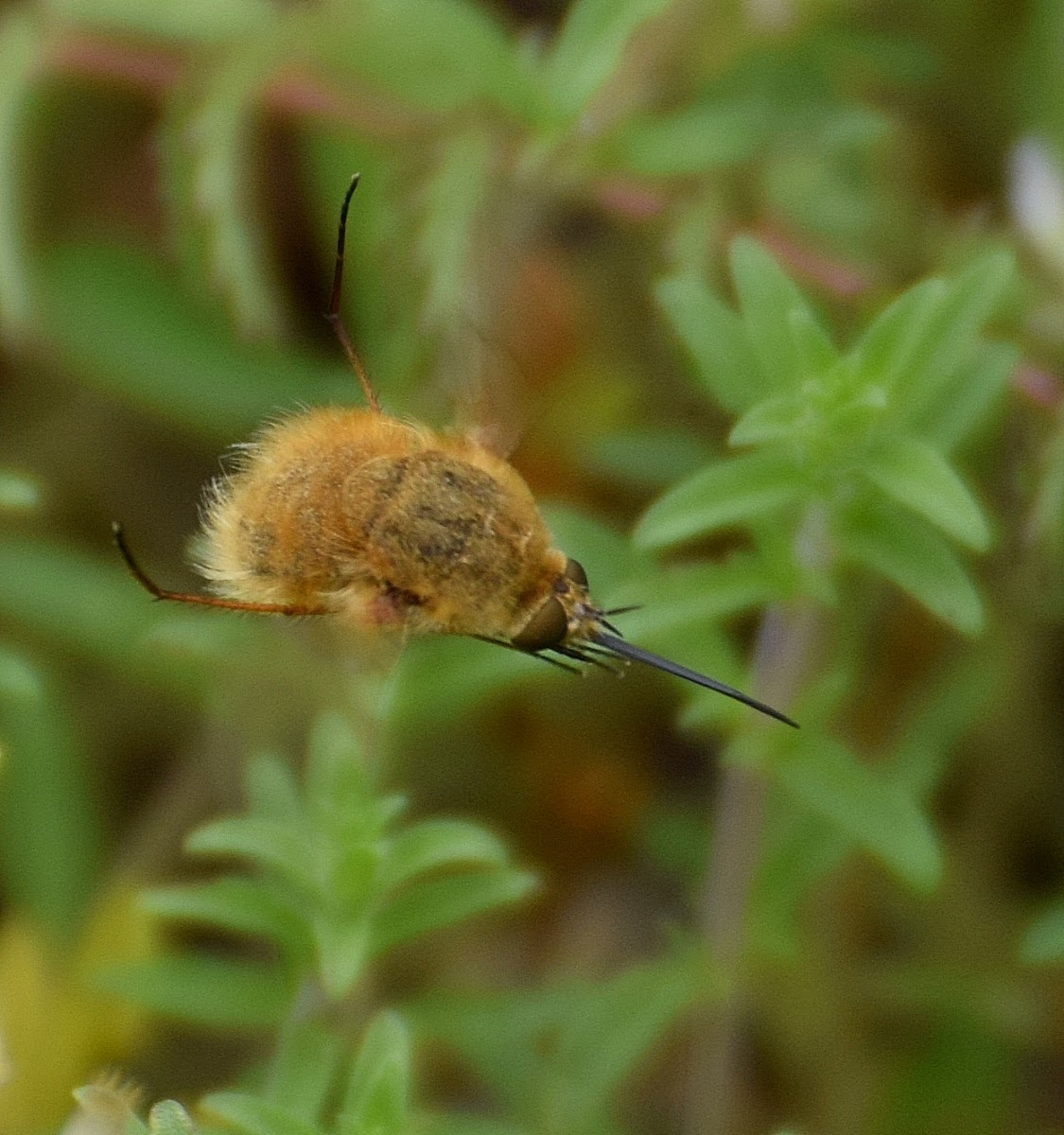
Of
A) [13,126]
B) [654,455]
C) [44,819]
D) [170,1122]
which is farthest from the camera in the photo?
[44,819]

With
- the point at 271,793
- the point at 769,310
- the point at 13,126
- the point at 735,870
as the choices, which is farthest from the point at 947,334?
the point at 13,126

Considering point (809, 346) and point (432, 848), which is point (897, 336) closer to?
point (809, 346)

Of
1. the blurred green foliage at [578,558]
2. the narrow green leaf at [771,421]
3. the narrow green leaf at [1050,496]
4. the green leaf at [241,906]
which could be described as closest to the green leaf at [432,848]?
the blurred green foliage at [578,558]

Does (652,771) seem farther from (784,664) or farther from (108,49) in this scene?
(108,49)

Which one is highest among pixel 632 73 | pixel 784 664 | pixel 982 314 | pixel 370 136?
pixel 632 73

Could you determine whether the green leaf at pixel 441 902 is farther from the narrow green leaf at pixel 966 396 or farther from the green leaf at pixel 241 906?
the narrow green leaf at pixel 966 396

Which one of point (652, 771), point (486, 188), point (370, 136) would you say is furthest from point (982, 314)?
point (652, 771)
